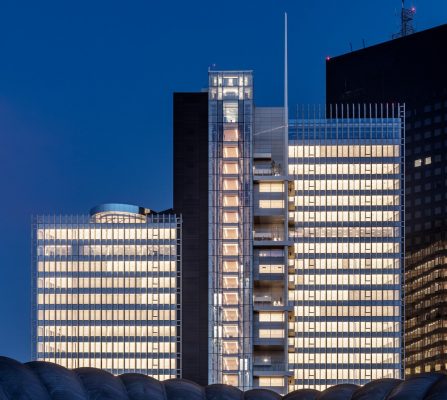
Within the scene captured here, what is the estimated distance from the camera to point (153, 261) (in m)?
111

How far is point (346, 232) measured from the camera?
360ft

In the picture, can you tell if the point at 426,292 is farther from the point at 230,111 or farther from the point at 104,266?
the point at 230,111

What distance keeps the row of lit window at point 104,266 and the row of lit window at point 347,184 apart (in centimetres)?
2230

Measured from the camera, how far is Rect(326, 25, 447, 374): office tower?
150125 mm

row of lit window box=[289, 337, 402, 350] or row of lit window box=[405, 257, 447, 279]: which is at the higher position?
row of lit window box=[405, 257, 447, 279]

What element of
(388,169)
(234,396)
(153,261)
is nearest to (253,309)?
(153,261)

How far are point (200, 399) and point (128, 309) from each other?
310ft

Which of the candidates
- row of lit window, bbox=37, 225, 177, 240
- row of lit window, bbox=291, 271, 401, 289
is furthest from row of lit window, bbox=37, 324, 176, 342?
row of lit window, bbox=291, 271, 401, 289

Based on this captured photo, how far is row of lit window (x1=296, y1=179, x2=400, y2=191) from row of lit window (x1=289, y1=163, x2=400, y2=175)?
1.11 metres

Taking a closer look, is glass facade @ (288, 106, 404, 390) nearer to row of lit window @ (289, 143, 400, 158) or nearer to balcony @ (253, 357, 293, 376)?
row of lit window @ (289, 143, 400, 158)

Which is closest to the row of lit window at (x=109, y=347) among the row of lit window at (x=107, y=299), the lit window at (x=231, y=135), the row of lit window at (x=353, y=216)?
the row of lit window at (x=107, y=299)

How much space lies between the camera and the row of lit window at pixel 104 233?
364 feet

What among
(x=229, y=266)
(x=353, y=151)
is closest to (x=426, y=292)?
(x=353, y=151)

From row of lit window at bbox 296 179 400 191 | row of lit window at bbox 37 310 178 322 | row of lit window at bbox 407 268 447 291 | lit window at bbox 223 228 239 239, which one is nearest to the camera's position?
lit window at bbox 223 228 239 239
